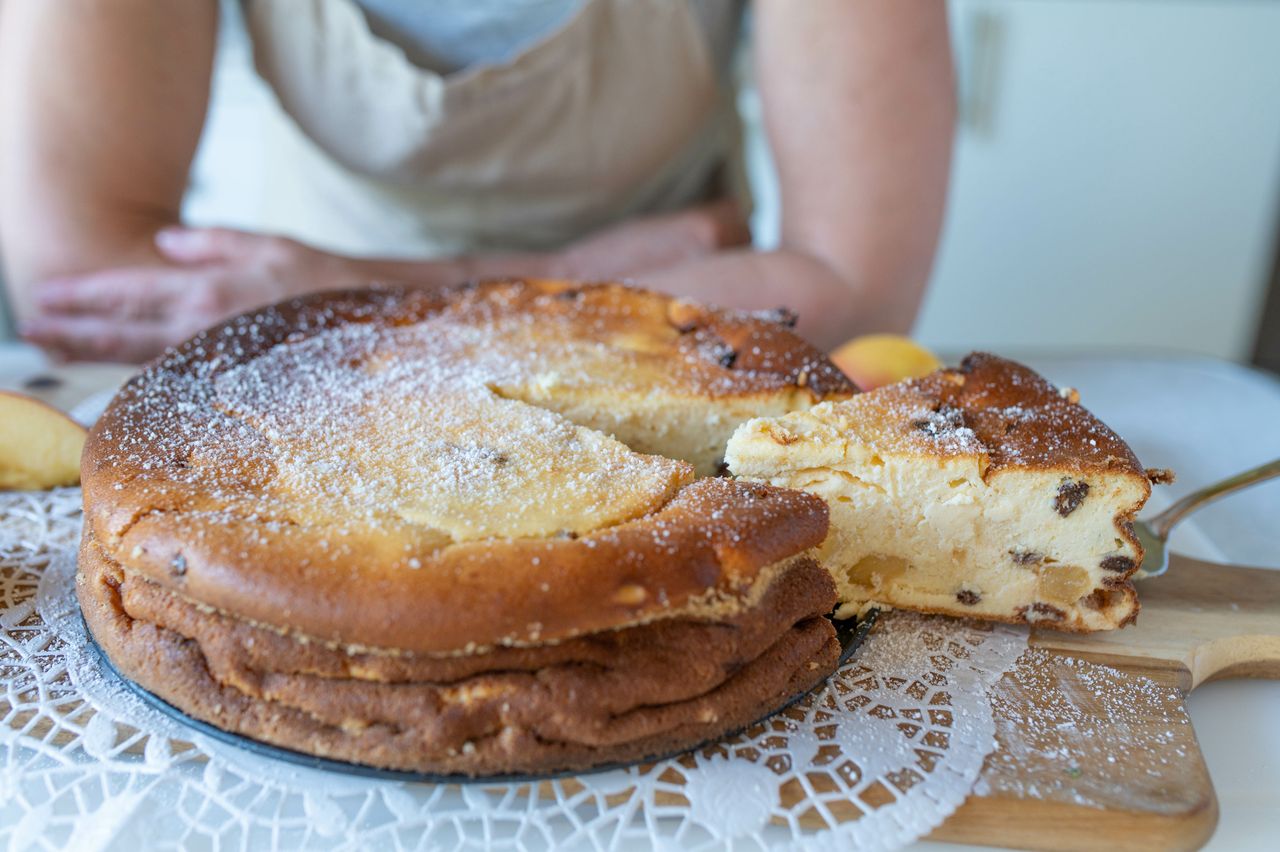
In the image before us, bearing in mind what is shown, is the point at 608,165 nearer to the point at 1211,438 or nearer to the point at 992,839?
the point at 1211,438

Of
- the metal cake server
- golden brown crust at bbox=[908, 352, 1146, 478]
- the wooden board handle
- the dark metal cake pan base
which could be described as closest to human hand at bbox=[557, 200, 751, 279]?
golden brown crust at bbox=[908, 352, 1146, 478]

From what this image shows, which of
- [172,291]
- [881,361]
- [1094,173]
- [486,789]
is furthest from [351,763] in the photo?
[1094,173]

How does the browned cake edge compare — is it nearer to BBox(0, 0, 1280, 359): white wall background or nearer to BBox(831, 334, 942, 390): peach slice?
BBox(831, 334, 942, 390): peach slice

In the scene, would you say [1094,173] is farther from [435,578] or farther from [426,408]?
[435,578]

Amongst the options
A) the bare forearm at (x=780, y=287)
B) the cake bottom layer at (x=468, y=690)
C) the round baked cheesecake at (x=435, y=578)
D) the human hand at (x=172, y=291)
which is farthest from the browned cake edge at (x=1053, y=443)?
the human hand at (x=172, y=291)

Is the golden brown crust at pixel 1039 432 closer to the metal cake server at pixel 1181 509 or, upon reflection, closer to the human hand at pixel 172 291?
the metal cake server at pixel 1181 509

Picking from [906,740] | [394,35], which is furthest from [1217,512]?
[394,35]
